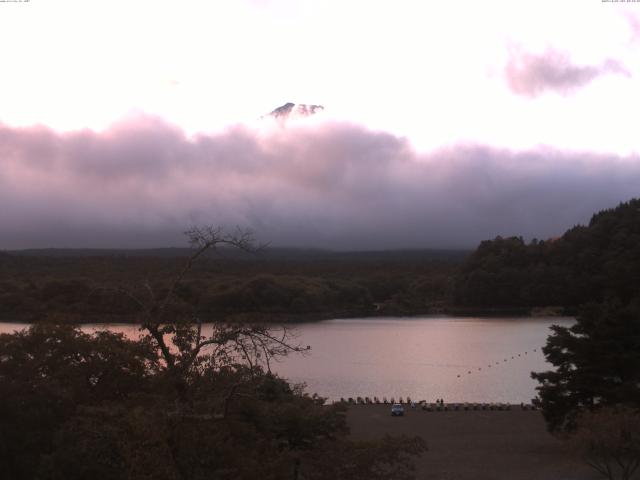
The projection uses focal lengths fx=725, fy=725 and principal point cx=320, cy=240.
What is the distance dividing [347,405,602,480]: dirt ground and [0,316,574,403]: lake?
430cm

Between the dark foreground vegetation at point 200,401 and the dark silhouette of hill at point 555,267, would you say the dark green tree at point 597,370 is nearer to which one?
the dark foreground vegetation at point 200,401

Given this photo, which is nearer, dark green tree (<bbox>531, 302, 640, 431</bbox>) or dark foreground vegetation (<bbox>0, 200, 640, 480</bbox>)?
dark foreground vegetation (<bbox>0, 200, 640, 480</bbox>)

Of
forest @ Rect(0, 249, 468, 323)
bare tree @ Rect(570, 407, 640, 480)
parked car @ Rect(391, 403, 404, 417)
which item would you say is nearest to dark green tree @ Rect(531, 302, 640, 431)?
bare tree @ Rect(570, 407, 640, 480)

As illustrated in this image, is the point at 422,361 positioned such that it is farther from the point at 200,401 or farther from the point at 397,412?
the point at 200,401

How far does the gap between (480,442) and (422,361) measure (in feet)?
73.5

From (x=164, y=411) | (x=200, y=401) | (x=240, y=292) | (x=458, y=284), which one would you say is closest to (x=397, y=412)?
(x=200, y=401)

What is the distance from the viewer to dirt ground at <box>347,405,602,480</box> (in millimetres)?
17859

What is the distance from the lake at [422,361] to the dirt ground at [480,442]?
14.1 ft

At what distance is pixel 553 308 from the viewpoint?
268 feet

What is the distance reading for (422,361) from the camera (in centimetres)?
4438

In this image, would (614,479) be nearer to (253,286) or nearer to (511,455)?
(511,455)

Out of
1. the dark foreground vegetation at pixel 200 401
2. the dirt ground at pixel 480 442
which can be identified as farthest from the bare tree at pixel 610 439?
the dirt ground at pixel 480 442

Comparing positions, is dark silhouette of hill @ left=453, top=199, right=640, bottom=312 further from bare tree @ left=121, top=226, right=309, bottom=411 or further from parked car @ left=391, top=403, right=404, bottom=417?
bare tree @ left=121, top=226, right=309, bottom=411

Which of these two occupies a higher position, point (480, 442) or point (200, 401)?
point (200, 401)
